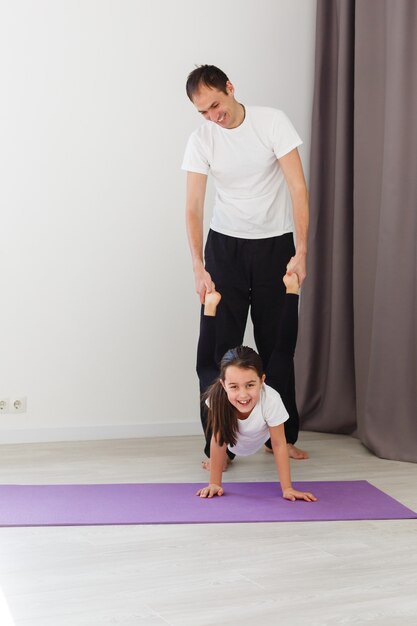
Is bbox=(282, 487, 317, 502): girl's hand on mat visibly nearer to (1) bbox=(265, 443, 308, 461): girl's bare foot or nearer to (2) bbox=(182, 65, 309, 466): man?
(2) bbox=(182, 65, 309, 466): man

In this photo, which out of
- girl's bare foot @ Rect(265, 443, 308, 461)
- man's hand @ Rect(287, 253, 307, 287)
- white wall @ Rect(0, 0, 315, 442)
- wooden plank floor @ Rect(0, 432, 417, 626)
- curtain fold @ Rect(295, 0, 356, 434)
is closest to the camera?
wooden plank floor @ Rect(0, 432, 417, 626)

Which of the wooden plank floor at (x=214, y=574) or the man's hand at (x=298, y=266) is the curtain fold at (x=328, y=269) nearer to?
the man's hand at (x=298, y=266)

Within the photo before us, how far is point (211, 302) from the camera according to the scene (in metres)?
3.30

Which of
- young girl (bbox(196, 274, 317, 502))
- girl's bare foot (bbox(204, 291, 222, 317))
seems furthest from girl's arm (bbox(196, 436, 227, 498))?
girl's bare foot (bbox(204, 291, 222, 317))

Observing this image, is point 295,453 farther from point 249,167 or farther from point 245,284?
point 249,167

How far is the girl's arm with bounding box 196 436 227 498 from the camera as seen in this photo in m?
3.01

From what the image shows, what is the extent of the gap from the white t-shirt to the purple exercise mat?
38.0 inches

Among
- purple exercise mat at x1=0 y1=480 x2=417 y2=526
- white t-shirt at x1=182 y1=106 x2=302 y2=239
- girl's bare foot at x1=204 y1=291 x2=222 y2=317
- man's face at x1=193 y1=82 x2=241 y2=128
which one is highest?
man's face at x1=193 y1=82 x2=241 y2=128

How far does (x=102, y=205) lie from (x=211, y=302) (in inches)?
38.6

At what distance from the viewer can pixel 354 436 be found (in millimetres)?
4145

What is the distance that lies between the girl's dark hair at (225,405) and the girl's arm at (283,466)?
0.44ft

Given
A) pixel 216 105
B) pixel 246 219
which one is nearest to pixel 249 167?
pixel 246 219

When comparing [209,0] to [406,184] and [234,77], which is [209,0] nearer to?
[234,77]

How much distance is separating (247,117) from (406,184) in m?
0.79
